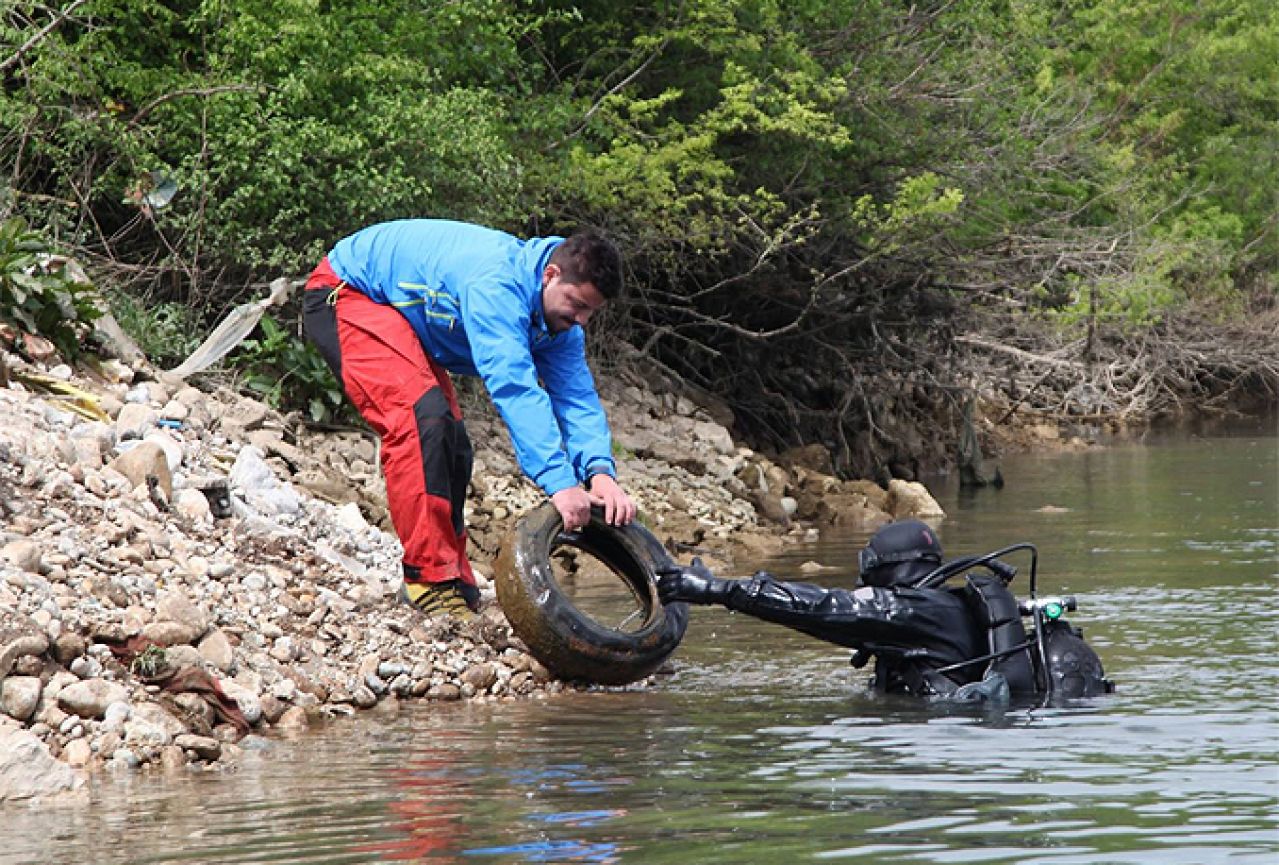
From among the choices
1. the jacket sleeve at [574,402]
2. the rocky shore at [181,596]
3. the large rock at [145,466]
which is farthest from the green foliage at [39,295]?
the jacket sleeve at [574,402]

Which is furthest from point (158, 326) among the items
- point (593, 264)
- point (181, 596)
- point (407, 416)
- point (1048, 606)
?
point (1048, 606)

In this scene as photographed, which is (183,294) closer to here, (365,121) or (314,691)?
(365,121)

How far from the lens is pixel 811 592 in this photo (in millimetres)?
7887

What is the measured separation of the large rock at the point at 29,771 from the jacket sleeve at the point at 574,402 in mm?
3010

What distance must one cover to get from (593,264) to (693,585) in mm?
1478

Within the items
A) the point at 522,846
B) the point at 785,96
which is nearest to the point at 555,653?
the point at 522,846

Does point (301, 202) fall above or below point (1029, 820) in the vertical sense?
above

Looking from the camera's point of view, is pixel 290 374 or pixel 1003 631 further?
pixel 290 374

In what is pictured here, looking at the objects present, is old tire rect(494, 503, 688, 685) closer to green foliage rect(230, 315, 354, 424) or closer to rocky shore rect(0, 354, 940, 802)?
rocky shore rect(0, 354, 940, 802)

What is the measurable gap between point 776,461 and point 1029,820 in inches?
644

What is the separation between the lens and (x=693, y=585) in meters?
7.87

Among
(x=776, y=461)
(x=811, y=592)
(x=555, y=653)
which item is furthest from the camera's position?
(x=776, y=461)

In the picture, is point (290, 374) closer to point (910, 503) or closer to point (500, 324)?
point (500, 324)

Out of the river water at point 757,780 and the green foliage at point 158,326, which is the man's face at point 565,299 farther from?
the green foliage at point 158,326
